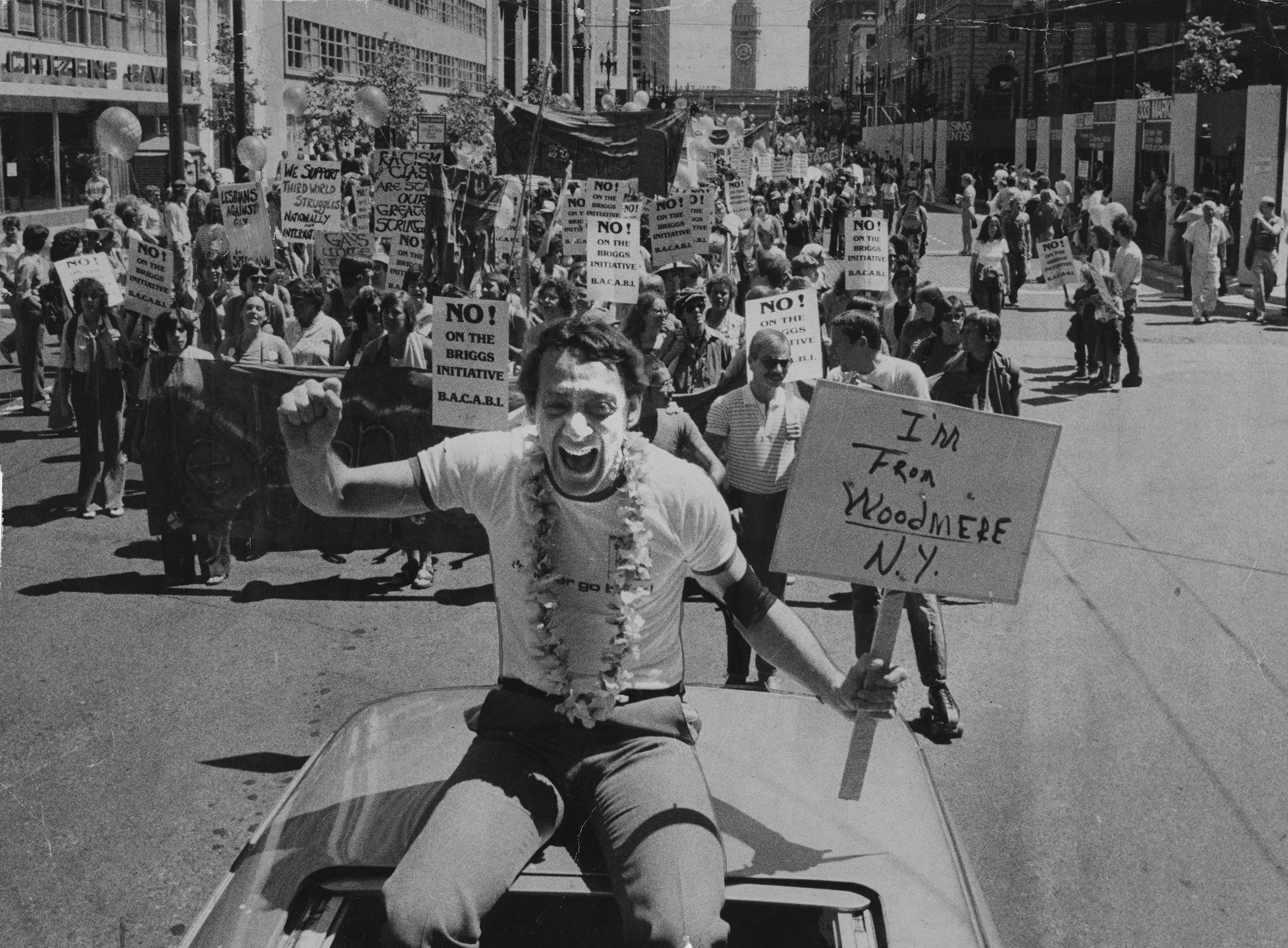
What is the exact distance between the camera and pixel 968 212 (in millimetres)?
30766

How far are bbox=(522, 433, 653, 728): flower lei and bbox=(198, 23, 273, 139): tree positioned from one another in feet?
120

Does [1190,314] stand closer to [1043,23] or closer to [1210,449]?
[1210,449]

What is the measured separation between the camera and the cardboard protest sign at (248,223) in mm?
13297

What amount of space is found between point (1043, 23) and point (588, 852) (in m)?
56.8

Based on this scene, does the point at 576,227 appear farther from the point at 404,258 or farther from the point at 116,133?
the point at 116,133

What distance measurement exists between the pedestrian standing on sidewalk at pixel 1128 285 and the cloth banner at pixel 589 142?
4.66 metres

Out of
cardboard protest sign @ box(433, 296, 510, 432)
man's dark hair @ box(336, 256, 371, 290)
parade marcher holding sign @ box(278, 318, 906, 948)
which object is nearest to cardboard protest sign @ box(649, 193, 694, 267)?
man's dark hair @ box(336, 256, 371, 290)

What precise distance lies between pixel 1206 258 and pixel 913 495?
19.1 meters

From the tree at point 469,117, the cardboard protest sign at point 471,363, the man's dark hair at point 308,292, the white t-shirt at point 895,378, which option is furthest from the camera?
the tree at point 469,117

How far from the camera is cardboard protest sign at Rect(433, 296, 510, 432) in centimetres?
761

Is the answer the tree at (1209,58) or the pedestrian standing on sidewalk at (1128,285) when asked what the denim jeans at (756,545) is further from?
the tree at (1209,58)

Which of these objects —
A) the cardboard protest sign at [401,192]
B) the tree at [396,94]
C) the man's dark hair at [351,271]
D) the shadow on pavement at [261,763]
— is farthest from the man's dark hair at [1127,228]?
the tree at [396,94]

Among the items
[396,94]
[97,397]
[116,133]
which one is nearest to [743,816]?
[97,397]

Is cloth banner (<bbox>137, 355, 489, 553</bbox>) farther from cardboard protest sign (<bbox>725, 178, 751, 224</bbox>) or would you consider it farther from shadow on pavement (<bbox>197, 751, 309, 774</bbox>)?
cardboard protest sign (<bbox>725, 178, 751, 224</bbox>)
